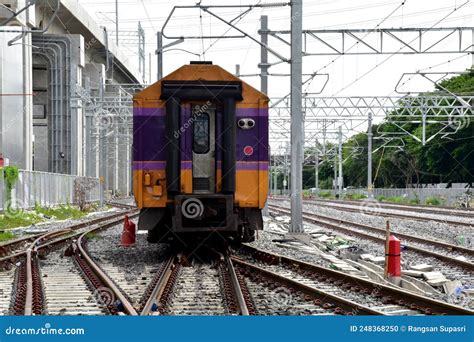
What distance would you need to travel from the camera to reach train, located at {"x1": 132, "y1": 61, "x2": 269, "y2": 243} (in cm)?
1174

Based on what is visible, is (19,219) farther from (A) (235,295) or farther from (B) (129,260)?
(A) (235,295)

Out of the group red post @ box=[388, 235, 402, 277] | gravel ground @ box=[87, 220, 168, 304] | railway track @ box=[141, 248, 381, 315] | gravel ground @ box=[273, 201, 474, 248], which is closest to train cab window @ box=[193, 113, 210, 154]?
gravel ground @ box=[87, 220, 168, 304]

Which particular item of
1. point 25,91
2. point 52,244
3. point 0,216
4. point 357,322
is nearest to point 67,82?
point 25,91

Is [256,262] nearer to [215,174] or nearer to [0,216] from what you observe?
[215,174]

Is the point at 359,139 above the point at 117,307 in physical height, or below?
above

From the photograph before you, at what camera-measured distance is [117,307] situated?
281 inches

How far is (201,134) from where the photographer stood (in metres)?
12.0

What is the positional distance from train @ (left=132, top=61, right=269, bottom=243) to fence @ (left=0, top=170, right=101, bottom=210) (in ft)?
45.7

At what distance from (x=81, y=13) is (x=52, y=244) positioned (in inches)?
1219

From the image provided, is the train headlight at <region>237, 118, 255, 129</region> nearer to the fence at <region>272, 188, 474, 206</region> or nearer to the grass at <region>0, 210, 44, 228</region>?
the grass at <region>0, 210, 44, 228</region>

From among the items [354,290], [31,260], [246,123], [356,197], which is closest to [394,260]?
[354,290]

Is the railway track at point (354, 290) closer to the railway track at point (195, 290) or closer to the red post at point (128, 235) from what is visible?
the railway track at point (195, 290)

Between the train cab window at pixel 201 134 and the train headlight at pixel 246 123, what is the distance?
1.89 ft

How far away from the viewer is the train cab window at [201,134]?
12.0m
